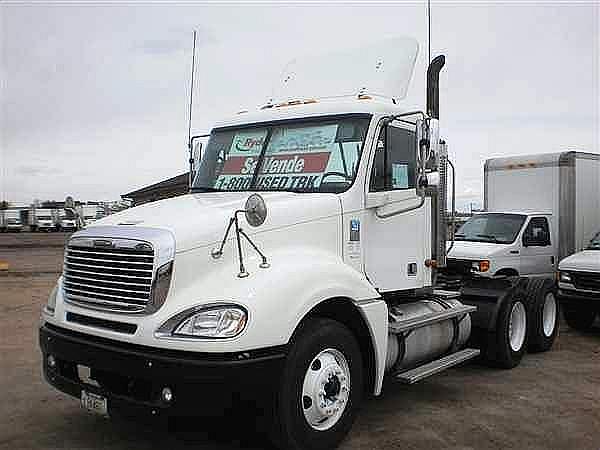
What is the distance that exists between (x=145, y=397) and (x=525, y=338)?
18.3 feet

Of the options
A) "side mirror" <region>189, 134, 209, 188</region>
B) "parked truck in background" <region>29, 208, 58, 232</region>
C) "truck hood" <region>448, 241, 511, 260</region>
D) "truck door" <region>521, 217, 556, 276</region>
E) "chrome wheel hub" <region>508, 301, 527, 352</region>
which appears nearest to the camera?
"side mirror" <region>189, 134, 209, 188</region>

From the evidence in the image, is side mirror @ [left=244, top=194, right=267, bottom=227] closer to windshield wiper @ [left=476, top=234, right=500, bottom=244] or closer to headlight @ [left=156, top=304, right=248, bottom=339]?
headlight @ [left=156, top=304, right=248, bottom=339]

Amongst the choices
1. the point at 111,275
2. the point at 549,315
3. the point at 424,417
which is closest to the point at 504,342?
the point at 549,315

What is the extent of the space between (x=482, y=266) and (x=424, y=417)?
220 inches

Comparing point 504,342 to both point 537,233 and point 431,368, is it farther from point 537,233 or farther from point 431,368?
point 537,233

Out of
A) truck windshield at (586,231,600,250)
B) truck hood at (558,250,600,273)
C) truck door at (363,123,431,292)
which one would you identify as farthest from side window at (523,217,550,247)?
truck door at (363,123,431,292)

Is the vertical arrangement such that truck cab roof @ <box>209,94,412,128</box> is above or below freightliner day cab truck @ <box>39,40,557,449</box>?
above

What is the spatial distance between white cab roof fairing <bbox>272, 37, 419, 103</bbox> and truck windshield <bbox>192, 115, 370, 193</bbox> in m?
0.92

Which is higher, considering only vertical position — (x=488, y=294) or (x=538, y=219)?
(x=538, y=219)

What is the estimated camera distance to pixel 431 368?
6039 mm

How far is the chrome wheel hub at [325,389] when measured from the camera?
461 centimetres

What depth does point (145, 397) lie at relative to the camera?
4.32 m

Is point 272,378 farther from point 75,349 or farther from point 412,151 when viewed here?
point 412,151

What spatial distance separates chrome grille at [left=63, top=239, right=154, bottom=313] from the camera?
4449 millimetres
